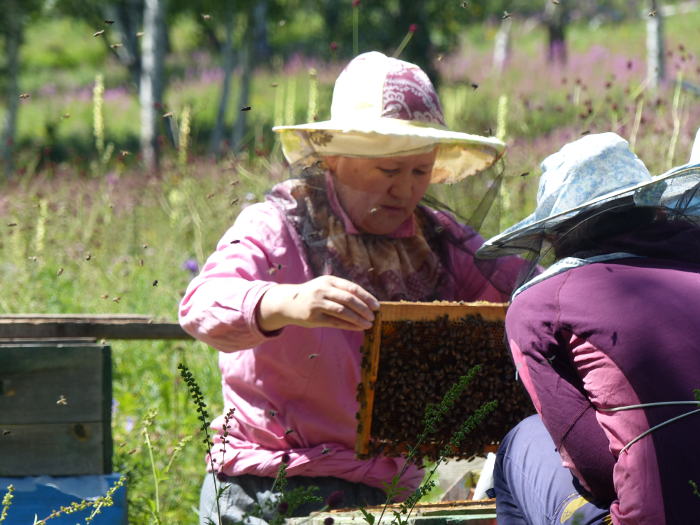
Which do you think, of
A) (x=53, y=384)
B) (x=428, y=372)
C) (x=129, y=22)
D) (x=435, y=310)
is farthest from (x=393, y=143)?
(x=129, y=22)

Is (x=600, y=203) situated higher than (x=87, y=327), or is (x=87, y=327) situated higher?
(x=600, y=203)

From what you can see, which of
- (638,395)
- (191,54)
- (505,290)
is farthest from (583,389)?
(191,54)

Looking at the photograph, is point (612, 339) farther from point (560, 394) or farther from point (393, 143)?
point (393, 143)

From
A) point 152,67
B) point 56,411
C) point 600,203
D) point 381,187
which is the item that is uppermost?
point 600,203

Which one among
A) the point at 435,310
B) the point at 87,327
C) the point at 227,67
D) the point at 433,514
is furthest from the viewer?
the point at 227,67

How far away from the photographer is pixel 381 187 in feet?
9.16

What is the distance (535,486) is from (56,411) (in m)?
1.37

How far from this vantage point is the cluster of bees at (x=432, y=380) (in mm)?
2512

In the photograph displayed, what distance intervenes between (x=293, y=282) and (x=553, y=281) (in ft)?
3.12

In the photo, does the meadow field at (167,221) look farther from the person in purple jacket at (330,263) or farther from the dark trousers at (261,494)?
the person in purple jacket at (330,263)

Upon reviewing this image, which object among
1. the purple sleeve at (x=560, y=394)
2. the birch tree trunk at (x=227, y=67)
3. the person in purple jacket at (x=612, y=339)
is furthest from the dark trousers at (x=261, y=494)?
the birch tree trunk at (x=227, y=67)

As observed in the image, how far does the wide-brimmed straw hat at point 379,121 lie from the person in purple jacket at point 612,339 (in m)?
0.57

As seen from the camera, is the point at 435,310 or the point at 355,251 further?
the point at 355,251

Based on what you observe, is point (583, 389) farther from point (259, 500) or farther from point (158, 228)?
point (158, 228)
